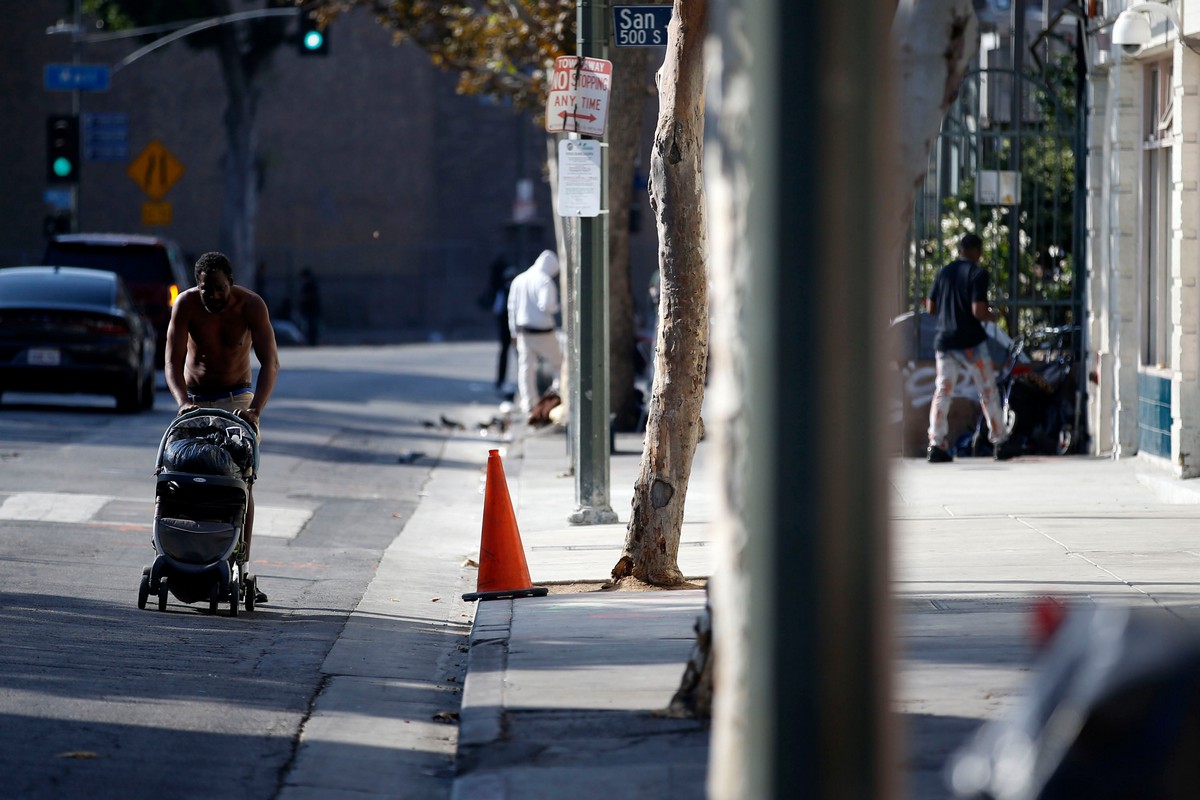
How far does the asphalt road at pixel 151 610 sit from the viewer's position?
6.29 m

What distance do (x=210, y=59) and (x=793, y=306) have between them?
2040 inches

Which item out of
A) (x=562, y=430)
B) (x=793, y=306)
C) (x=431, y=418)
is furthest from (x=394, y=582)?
(x=431, y=418)

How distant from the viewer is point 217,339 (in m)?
9.75

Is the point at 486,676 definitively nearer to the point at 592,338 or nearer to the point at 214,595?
the point at 214,595

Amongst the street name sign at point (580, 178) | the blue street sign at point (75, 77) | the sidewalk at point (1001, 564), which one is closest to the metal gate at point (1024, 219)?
the sidewalk at point (1001, 564)

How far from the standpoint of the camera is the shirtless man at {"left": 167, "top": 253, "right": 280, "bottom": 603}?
381 inches

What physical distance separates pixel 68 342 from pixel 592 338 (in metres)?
10.2

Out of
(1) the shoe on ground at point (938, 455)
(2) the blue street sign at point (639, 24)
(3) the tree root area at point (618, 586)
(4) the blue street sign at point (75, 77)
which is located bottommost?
(3) the tree root area at point (618, 586)

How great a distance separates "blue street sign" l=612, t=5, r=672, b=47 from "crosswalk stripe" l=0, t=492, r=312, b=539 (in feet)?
13.3

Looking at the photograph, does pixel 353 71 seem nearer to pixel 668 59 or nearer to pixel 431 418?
pixel 431 418

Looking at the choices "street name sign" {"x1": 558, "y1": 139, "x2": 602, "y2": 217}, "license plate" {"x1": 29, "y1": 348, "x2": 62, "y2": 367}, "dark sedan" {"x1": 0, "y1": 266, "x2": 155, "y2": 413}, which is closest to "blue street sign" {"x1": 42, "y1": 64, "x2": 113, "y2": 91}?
"dark sedan" {"x1": 0, "y1": 266, "x2": 155, "y2": 413}

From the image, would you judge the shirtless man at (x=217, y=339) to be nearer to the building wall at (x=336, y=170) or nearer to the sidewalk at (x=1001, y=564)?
the sidewalk at (x=1001, y=564)

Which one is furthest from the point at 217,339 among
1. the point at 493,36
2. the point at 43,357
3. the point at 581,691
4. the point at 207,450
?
the point at 493,36

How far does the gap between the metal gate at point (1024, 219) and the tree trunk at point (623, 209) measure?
292 cm
